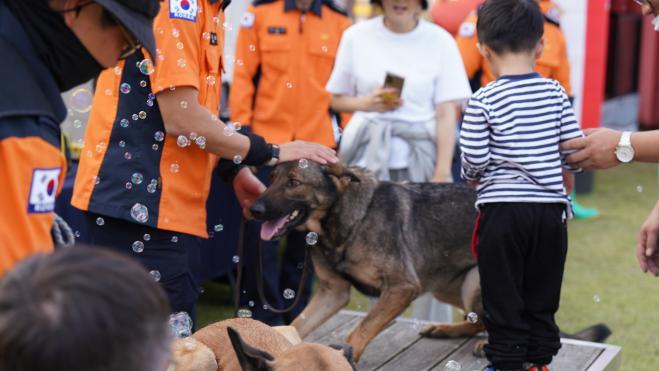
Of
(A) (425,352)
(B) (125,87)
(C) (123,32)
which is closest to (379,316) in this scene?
(A) (425,352)

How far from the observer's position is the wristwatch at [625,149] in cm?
398

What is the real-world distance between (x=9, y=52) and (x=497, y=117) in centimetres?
235

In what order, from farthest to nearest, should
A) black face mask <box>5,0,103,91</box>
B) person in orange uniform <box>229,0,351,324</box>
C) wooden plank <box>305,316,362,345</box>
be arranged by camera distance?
person in orange uniform <box>229,0,351,324</box> → wooden plank <box>305,316,362,345</box> → black face mask <box>5,0,103,91</box>

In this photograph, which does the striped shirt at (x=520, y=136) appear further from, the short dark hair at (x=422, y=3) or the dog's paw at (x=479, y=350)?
the short dark hair at (x=422, y=3)

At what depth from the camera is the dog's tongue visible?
4.39m

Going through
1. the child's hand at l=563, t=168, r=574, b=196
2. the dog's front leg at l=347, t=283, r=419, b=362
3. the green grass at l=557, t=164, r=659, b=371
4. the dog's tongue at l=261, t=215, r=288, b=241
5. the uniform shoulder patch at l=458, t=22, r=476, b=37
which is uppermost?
the uniform shoulder patch at l=458, t=22, r=476, b=37

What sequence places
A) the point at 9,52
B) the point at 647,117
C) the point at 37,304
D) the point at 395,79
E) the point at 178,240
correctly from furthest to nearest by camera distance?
1. the point at 647,117
2. the point at 395,79
3. the point at 178,240
4. the point at 9,52
5. the point at 37,304

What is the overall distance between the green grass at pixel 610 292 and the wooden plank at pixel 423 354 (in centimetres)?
162

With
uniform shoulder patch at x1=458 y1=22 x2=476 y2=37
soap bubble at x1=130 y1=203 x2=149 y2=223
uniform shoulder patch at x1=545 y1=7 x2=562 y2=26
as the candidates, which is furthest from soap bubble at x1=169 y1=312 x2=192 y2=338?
uniform shoulder patch at x1=545 y1=7 x2=562 y2=26

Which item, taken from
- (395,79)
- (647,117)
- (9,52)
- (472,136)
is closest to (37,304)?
(9,52)

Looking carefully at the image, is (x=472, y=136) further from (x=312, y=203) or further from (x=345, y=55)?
(x=345, y=55)

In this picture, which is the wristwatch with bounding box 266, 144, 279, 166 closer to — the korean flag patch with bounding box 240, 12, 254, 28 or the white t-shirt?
the white t-shirt

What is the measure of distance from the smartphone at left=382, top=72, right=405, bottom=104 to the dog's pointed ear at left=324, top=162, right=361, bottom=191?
1043mm

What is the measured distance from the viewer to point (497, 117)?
404 centimetres
